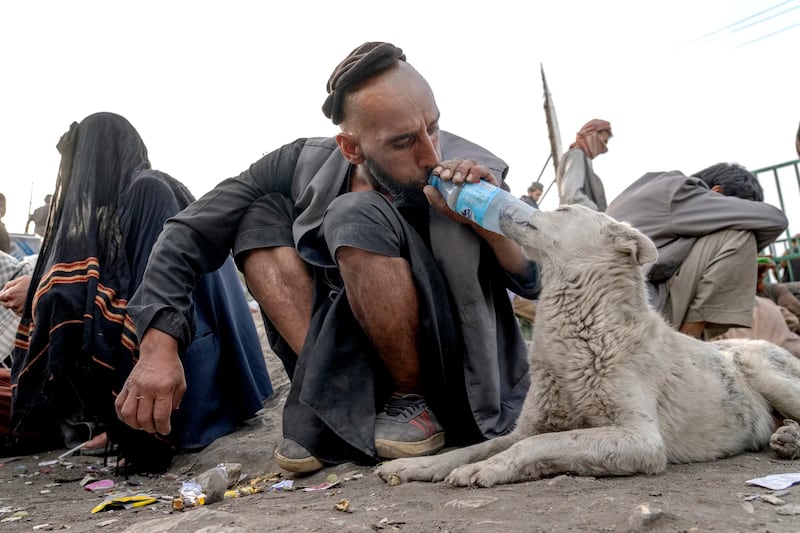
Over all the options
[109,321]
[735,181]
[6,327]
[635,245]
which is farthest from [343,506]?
[735,181]

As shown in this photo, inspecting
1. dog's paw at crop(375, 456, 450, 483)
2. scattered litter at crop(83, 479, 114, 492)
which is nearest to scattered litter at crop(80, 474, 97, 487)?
scattered litter at crop(83, 479, 114, 492)

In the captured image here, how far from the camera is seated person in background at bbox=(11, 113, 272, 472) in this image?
372cm

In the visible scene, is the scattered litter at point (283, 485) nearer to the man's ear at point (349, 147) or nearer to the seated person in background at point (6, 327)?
the man's ear at point (349, 147)

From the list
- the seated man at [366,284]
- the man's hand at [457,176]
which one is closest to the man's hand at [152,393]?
the seated man at [366,284]

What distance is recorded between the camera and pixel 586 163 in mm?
7188

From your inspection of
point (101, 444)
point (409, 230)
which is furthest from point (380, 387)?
point (101, 444)

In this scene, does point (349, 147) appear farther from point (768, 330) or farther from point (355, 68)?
point (768, 330)

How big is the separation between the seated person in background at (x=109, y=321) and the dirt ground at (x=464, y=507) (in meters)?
0.70

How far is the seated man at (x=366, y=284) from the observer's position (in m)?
2.84

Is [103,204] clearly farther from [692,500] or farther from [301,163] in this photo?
[692,500]

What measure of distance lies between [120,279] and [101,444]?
1.19 meters

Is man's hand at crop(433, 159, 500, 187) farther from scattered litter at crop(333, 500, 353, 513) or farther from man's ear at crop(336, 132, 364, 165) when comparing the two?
scattered litter at crop(333, 500, 353, 513)

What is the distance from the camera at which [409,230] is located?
9.92 ft

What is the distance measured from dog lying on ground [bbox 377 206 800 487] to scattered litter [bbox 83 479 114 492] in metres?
1.72
